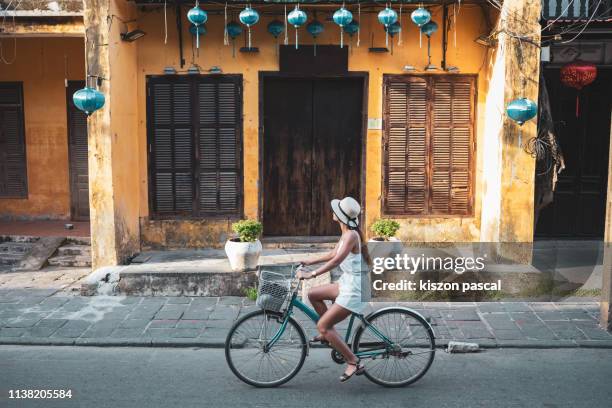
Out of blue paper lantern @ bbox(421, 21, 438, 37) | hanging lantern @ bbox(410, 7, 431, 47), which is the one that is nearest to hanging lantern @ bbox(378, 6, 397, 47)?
hanging lantern @ bbox(410, 7, 431, 47)

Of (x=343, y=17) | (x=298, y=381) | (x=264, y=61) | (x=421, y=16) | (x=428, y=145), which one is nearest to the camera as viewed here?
(x=298, y=381)

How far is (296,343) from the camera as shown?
6.38m

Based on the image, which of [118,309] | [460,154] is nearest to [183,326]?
[118,309]

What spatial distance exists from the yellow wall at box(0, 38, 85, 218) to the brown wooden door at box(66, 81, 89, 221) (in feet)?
0.40

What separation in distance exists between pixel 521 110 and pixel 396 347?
16.5 feet

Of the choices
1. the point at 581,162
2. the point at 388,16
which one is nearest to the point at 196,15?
the point at 388,16

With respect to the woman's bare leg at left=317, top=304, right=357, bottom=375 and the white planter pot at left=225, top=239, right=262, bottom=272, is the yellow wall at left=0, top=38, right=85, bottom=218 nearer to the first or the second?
the white planter pot at left=225, top=239, right=262, bottom=272

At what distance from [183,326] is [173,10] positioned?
5.68 metres

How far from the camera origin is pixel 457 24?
37.2ft

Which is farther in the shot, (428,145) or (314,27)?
(428,145)

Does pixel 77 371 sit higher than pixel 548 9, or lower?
lower

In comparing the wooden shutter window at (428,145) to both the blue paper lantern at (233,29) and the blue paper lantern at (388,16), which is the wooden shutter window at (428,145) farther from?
the blue paper lantern at (233,29)

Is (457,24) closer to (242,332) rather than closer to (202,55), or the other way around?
(202,55)

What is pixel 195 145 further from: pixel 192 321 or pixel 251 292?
pixel 192 321
